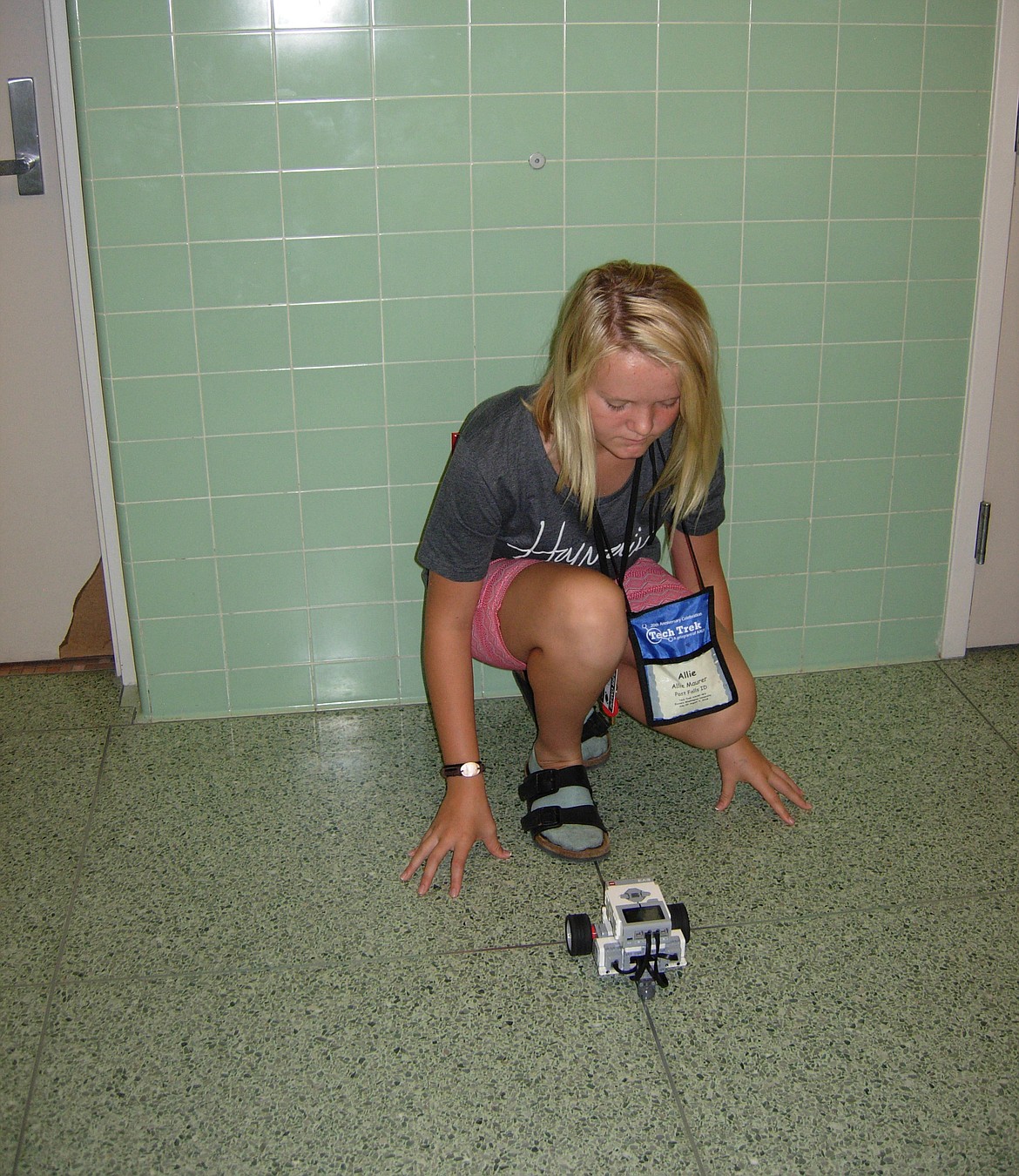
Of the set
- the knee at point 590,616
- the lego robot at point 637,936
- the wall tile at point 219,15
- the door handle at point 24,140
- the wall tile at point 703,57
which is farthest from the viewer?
the door handle at point 24,140

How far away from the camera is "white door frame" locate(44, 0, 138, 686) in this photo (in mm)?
1905

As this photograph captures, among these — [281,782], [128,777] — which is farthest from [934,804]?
[128,777]

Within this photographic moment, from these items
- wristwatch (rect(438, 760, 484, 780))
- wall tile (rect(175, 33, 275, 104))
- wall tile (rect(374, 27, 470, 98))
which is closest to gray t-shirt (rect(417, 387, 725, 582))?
wristwatch (rect(438, 760, 484, 780))

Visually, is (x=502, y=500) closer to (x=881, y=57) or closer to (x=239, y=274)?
(x=239, y=274)

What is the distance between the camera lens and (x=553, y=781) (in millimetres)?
1794

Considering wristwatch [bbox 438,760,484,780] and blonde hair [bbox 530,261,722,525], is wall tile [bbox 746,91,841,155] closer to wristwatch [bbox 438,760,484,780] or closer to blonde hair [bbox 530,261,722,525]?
blonde hair [bbox 530,261,722,525]

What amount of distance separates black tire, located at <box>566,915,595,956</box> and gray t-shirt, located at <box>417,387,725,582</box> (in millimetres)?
533

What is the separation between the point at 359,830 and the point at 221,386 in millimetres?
856

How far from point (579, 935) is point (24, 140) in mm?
1780

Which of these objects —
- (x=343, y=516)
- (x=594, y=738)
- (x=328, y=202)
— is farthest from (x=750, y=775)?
(x=328, y=202)

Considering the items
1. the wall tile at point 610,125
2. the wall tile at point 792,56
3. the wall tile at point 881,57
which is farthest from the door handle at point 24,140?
the wall tile at point 881,57

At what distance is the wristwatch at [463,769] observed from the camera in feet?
5.46

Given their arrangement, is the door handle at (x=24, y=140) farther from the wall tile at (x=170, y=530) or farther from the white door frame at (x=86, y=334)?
the wall tile at (x=170, y=530)

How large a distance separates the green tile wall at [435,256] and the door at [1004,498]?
0.30 feet
